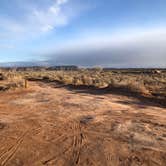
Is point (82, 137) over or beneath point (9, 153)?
over

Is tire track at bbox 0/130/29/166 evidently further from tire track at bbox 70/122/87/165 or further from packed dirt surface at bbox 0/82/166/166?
tire track at bbox 70/122/87/165

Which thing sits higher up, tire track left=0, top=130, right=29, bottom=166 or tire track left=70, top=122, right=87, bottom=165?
tire track left=70, top=122, right=87, bottom=165

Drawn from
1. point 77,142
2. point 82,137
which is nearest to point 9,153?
point 77,142

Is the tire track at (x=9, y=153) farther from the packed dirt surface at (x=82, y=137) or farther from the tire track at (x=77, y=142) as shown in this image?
the tire track at (x=77, y=142)

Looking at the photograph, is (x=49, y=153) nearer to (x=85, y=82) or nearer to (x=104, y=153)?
(x=104, y=153)

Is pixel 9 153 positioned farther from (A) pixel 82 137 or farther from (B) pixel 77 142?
(A) pixel 82 137

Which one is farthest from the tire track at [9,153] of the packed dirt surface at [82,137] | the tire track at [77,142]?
the tire track at [77,142]

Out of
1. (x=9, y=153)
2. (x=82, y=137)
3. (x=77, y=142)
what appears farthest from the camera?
(x=82, y=137)

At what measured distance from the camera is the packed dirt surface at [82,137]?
631 centimetres

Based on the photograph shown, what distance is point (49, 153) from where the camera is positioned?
22.1 ft

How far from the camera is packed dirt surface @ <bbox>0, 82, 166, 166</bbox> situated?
20.7 ft

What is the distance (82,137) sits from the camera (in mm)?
7926

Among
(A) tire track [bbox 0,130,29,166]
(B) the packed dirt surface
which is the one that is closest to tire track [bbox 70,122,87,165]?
(B) the packed dirt surface

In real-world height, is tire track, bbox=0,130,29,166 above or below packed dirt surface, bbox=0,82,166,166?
below
